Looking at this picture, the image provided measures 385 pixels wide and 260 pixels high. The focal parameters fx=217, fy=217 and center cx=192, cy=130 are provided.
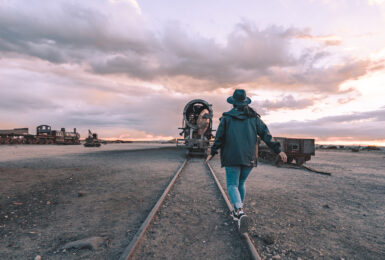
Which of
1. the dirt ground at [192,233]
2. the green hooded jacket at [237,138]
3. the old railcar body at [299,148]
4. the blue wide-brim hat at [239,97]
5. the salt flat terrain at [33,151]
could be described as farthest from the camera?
the salt flat terrain at [33,151]

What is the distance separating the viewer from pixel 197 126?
17.2 meters

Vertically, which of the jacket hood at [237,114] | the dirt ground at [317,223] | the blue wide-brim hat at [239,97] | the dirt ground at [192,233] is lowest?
the dirt ground at [317,223]

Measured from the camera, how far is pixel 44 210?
4.55 metres

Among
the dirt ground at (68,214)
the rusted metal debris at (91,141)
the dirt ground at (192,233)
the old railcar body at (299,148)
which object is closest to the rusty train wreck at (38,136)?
the rusted metal debris at (91,141)

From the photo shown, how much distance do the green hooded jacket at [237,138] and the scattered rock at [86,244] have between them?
6.91 feet

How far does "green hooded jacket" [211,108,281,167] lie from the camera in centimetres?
330

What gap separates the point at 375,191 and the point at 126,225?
7.60m

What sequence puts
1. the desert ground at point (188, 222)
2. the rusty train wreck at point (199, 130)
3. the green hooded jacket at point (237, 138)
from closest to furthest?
the desert ground at point (188, 222), the green hooded jacket at point (237, 138), the rusty train wreck at point (199, 130)

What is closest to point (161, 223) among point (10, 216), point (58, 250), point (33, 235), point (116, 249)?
point (116, 249)

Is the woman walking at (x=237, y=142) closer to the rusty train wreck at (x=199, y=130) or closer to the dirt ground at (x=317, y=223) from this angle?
the dirt ground at (x=317, y=223)

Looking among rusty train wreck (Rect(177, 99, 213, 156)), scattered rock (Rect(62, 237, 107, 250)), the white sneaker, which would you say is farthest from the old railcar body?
scattered rock (Rect(62, 237, 107, 250))

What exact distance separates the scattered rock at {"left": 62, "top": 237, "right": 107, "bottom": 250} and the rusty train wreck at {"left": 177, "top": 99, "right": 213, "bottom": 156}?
518 inches

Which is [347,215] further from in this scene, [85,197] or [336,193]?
[85,197]

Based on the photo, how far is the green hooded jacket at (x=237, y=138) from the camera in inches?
130
